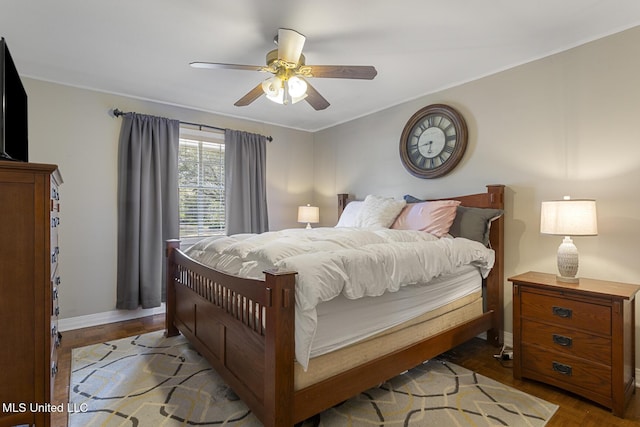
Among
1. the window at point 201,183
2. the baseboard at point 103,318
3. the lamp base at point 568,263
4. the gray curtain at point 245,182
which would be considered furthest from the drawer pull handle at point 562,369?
the baseboard at point 103,318

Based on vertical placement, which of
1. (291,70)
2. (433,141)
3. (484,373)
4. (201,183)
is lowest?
(484,373)

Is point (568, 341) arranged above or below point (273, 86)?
below

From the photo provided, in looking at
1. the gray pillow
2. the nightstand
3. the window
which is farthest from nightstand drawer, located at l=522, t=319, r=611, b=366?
the window

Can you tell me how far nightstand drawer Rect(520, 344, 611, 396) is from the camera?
1.90 metres

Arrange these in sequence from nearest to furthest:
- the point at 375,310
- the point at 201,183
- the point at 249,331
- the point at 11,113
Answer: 1. the point at 249,331
2. the point at 11,113
3. the point at 375,310
4. the point at 201,183

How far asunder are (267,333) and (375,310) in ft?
2.29

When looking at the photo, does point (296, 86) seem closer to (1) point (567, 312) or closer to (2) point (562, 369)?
(1) point (567, 312)

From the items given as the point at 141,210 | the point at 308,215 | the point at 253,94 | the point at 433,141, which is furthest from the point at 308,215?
the point at 253,94

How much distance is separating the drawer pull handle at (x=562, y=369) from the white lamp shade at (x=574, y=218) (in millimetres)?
836

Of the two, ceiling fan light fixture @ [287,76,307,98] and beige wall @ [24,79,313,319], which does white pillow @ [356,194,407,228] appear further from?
beige wall @ [24,79,313,319]

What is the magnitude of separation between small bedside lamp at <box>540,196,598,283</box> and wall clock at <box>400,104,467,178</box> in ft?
3.71

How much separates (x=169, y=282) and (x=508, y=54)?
3456mm

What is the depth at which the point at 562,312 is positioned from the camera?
2.06 m

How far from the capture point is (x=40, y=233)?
5.05 feet
